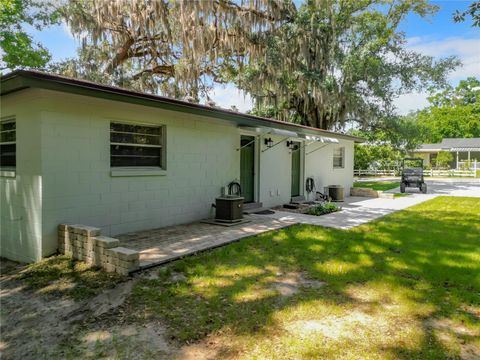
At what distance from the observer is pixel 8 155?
19.1 feet

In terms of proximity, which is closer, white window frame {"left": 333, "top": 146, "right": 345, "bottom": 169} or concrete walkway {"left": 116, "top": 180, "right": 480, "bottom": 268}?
concrete walkway {"left": 116, "top": 180, "right": 480, "bottom": 268}

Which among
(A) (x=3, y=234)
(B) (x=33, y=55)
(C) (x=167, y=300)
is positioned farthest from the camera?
(B) (x=33, y=55)

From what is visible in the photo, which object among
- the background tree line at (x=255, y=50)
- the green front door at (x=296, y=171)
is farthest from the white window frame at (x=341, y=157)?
the green front door at (x=296, y=171)

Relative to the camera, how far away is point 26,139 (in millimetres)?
5238

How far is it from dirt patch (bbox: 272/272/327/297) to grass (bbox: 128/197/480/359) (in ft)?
0.04

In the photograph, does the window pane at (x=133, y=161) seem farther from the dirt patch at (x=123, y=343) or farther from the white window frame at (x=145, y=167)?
the dirt patch at (x=123, y=343)

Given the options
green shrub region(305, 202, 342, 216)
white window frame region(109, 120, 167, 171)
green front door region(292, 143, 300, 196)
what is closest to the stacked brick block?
white window frame region(109, 120, 167, 171)

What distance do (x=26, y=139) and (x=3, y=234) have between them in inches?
70.8

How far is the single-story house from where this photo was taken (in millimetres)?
5059

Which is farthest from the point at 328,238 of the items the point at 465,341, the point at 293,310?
the point at 465,341

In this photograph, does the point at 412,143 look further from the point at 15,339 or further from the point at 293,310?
the point at 15,339

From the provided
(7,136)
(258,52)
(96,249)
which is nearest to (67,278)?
(96,249)

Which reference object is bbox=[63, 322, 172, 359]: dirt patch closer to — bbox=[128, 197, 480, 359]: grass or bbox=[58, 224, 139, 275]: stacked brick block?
bbox=[128, 197, 480, 359]: grass

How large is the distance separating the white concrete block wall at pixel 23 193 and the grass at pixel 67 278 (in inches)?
15.4
